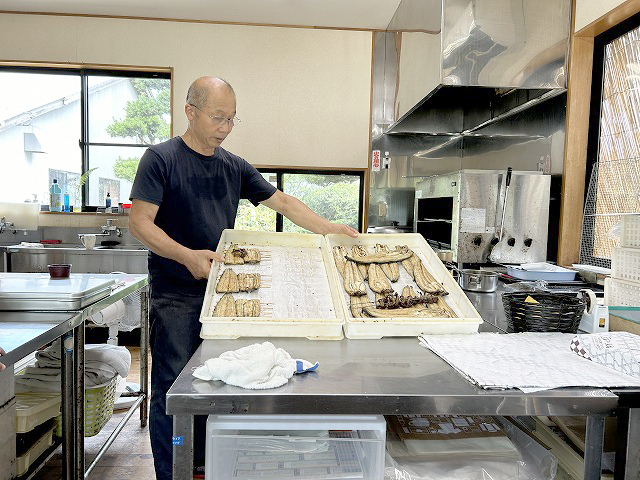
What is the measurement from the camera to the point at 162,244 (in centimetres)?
185

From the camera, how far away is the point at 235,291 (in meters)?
1.66

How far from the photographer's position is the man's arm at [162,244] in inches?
69.3

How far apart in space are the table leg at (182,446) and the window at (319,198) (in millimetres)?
4347

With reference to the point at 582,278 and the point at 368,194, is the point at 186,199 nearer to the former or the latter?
the point at 582,278

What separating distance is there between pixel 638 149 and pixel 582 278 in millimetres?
792

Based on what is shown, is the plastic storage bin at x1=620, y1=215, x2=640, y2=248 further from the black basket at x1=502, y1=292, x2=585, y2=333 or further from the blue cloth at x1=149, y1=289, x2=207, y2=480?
the blue cloth at x1=149, y1=289, x2=207, y2=480

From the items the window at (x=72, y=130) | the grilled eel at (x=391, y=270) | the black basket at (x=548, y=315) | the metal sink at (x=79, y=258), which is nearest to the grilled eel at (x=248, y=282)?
the grilled eel at (x=391, y=270)

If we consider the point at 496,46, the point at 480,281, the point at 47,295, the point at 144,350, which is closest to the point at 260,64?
the point at 496,46

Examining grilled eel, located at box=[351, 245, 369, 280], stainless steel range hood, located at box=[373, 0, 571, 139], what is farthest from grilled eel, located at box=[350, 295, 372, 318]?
stainless steel range hood, located at box=[373, 0, 571, 139]

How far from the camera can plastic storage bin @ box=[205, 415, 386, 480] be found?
1092mm

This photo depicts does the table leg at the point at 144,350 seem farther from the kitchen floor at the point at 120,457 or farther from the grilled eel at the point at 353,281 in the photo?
the grilled eel at the point at 353,281

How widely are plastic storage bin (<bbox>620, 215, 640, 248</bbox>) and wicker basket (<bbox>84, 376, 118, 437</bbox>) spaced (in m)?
2.40

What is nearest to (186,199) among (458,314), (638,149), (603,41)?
(458,314)

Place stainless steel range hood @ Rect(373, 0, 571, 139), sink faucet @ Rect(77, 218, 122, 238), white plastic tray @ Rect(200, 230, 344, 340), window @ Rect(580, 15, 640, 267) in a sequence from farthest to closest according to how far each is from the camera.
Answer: sink faucet @ Rect(77, 218, 122, 238) → stainless steel range hood @ Rect(373, 0, 571, 139) → window @ Rect(580, 15, 640, 267) → white plastic tray @ Rect(200, 230, 344, 340)
